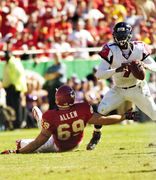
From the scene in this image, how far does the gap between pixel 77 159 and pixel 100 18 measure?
9.36 meters

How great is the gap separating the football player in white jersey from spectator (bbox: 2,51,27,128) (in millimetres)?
4596

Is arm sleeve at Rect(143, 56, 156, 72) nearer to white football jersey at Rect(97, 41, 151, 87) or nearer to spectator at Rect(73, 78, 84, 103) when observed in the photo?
white football jersey at Rect(97, 41, 151, 87)

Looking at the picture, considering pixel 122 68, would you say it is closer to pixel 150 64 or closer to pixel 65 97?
pixel 150 64

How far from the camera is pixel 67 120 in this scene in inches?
279

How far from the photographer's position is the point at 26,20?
45.5ft

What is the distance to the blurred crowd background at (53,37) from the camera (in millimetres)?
12570

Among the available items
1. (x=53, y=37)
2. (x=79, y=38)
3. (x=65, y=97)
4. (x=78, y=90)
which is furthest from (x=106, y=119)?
(x=79, y=38)

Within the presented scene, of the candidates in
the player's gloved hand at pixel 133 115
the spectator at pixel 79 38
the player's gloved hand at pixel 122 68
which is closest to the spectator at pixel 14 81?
the spectator at pixel 79 38

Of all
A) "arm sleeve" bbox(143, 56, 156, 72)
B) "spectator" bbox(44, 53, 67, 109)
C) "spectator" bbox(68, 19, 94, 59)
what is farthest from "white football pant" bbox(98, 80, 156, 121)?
"spectator" bbox(68, 19, 94, 59)

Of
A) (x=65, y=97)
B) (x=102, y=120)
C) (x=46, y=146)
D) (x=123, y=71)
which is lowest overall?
(x=46, y=146)

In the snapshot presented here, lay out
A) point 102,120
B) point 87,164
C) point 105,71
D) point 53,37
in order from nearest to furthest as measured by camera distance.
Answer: point 87,164 < point 102,120 < point 105,71 < point 53,37

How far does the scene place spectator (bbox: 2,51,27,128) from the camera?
12.2 m

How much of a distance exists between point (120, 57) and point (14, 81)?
4.90 meters

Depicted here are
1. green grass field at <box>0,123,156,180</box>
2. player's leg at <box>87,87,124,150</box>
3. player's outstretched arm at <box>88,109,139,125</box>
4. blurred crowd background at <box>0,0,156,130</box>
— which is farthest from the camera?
blurred crowd background at <box>0,0,156,130</box>
